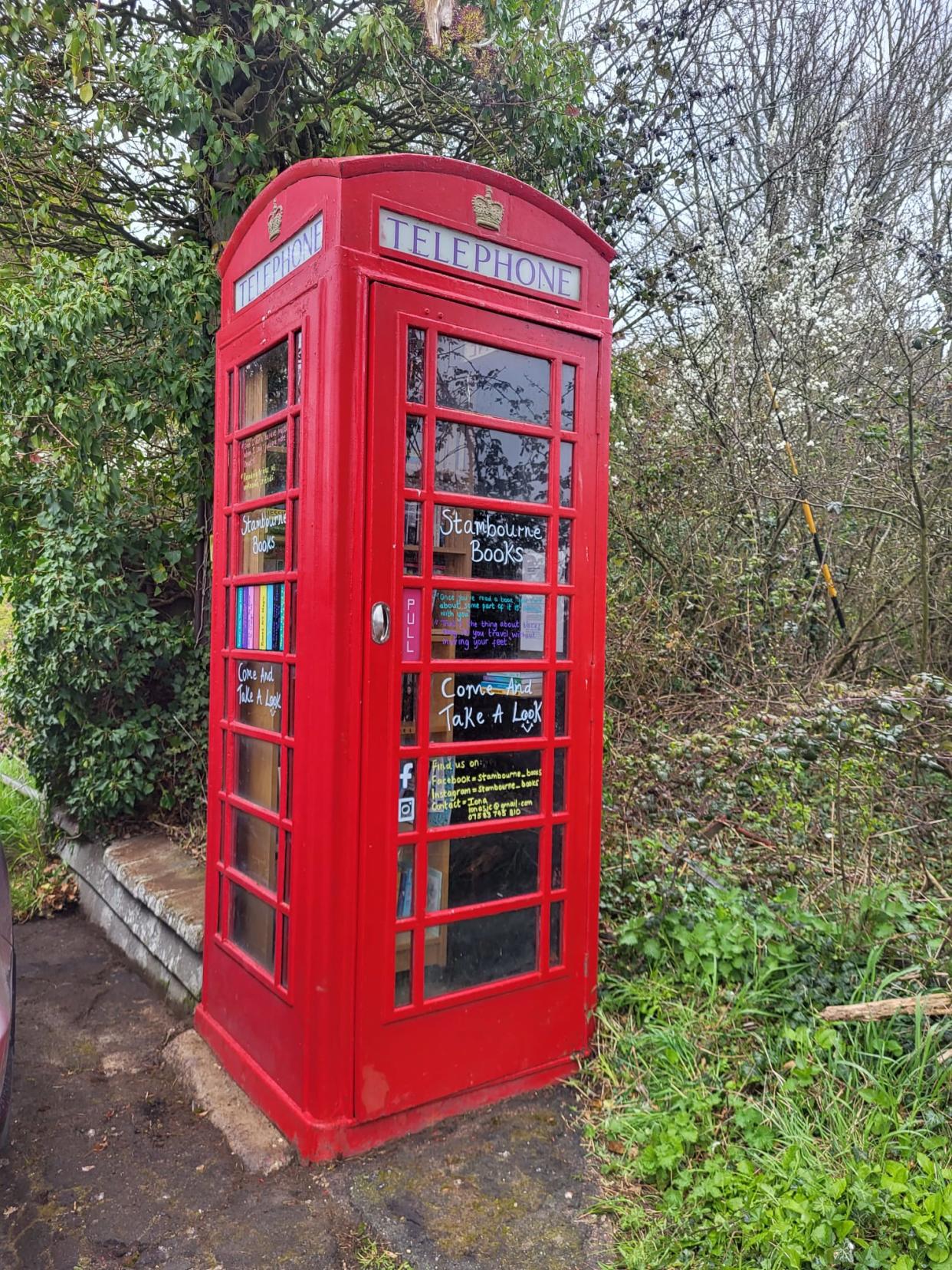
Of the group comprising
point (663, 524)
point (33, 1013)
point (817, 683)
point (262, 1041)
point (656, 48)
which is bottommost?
point (33, 1013)

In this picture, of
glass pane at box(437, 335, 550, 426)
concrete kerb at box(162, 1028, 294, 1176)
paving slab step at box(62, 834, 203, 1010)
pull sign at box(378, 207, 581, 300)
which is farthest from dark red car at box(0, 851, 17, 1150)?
pull sign at box(378, 207, 581, 300)

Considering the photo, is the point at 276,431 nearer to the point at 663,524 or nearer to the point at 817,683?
the point at 817,683

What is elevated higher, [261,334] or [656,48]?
[656,48]

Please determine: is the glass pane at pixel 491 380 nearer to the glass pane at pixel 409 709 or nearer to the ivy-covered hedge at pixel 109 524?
the glass pane at pixel 409 709

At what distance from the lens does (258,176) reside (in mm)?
4387

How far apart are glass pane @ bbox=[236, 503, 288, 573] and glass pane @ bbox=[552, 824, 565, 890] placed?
1.34 meters

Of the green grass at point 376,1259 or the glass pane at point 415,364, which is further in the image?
the glass pane at point 415,364

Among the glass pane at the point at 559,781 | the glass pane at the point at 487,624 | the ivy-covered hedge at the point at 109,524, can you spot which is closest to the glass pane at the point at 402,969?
the glass pane at the point at 559,781

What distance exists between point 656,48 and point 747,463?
284cm

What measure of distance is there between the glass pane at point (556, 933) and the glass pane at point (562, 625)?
901 mm

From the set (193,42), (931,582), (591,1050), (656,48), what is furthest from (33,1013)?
(656,48)

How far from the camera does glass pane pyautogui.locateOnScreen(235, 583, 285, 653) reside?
2.77 meters

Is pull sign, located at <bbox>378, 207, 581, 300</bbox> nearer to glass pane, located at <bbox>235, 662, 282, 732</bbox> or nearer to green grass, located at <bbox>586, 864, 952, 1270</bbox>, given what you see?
glass pane, located at <bbox>235, 662, 282, 732</bbox>

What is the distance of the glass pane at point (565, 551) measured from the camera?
2938mm
